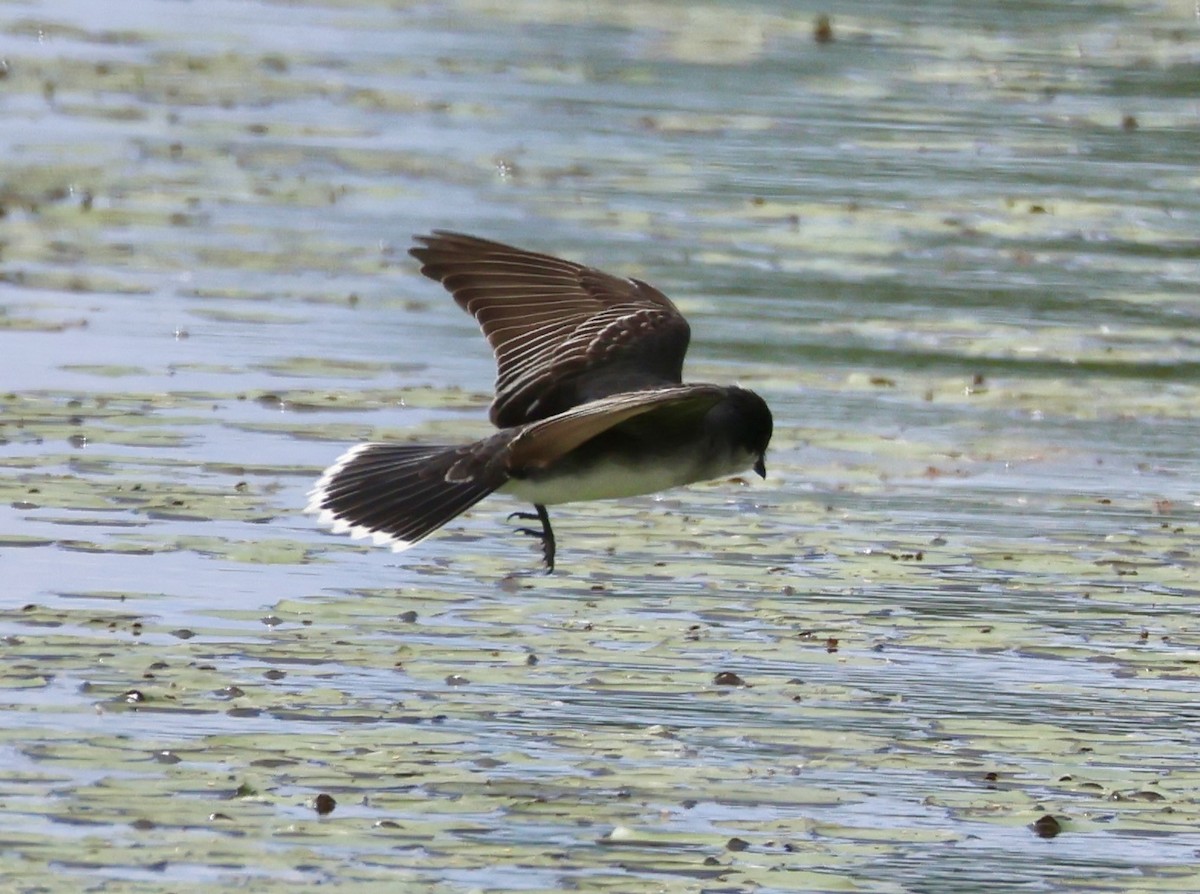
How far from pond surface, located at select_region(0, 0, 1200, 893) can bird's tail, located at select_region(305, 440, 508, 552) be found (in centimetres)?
25

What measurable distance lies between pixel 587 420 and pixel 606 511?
2170 mm

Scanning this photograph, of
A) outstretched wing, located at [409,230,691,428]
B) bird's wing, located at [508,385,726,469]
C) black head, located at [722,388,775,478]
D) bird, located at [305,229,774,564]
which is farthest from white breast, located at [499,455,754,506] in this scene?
bird's wing, located at [508,385,726,469]

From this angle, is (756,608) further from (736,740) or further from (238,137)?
(238,137)

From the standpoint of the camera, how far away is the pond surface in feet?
19.4

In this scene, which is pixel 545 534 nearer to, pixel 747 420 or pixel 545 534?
pixel 545 534

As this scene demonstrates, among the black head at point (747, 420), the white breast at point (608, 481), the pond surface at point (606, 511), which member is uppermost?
the black head at point (747, 420)

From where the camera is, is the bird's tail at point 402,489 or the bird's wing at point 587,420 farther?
the bird's tail at point 402,489

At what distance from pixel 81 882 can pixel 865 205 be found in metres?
9.64

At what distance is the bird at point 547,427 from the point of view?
23.8ft

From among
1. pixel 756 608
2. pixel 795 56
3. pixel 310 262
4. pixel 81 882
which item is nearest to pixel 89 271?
pixel 310 262

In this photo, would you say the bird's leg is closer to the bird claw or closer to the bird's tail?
the bird claw

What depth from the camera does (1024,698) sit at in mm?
7023

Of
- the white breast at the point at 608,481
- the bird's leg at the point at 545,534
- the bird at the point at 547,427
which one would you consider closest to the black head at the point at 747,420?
the bird at the point at 547,427

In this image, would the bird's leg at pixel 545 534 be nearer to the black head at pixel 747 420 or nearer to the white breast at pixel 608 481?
the white breast at pixel 608 481
